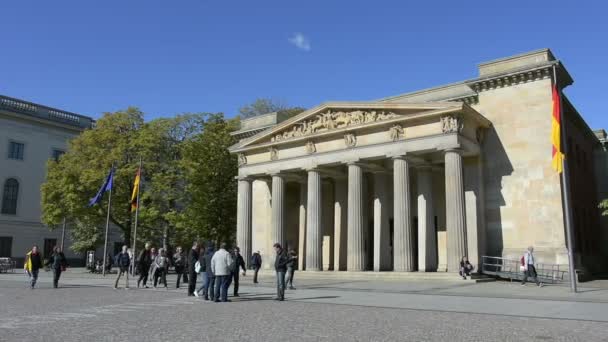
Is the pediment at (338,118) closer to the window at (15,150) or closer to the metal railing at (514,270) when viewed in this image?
the metal railing at (514,270)

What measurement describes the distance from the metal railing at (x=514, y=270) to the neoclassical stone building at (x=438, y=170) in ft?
1.80

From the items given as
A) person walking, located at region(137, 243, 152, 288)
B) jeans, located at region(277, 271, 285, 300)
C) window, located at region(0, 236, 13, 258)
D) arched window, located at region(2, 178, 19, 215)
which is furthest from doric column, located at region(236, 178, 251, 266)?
arched window, located at region(2, 178, 19, 215)

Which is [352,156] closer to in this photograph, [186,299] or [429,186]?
[429,186]

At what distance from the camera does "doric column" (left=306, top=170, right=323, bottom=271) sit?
34.9 meters

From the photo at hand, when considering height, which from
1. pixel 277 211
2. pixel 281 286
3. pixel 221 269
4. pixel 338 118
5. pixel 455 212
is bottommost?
pixel 281 286

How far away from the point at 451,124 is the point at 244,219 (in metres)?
17.6

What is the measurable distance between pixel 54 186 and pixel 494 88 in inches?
1427

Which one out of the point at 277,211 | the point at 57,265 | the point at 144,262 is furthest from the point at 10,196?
A: the point at 144,262

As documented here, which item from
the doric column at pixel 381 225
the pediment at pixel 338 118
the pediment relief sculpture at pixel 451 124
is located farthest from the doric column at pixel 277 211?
the pediment relief sculpture at pixel 451 124

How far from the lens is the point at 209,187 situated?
44688 mm

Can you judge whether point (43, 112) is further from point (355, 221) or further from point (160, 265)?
point (160, 265)

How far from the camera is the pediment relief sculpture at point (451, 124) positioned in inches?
1156

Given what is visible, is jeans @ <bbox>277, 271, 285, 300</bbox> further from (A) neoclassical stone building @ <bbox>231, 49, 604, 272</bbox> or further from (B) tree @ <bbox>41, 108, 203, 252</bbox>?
(B) tree @ <bbox>41, 108, 203, 252</bbox>

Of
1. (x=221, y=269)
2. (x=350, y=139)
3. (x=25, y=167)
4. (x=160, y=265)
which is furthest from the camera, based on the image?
(x=25, y=167)
